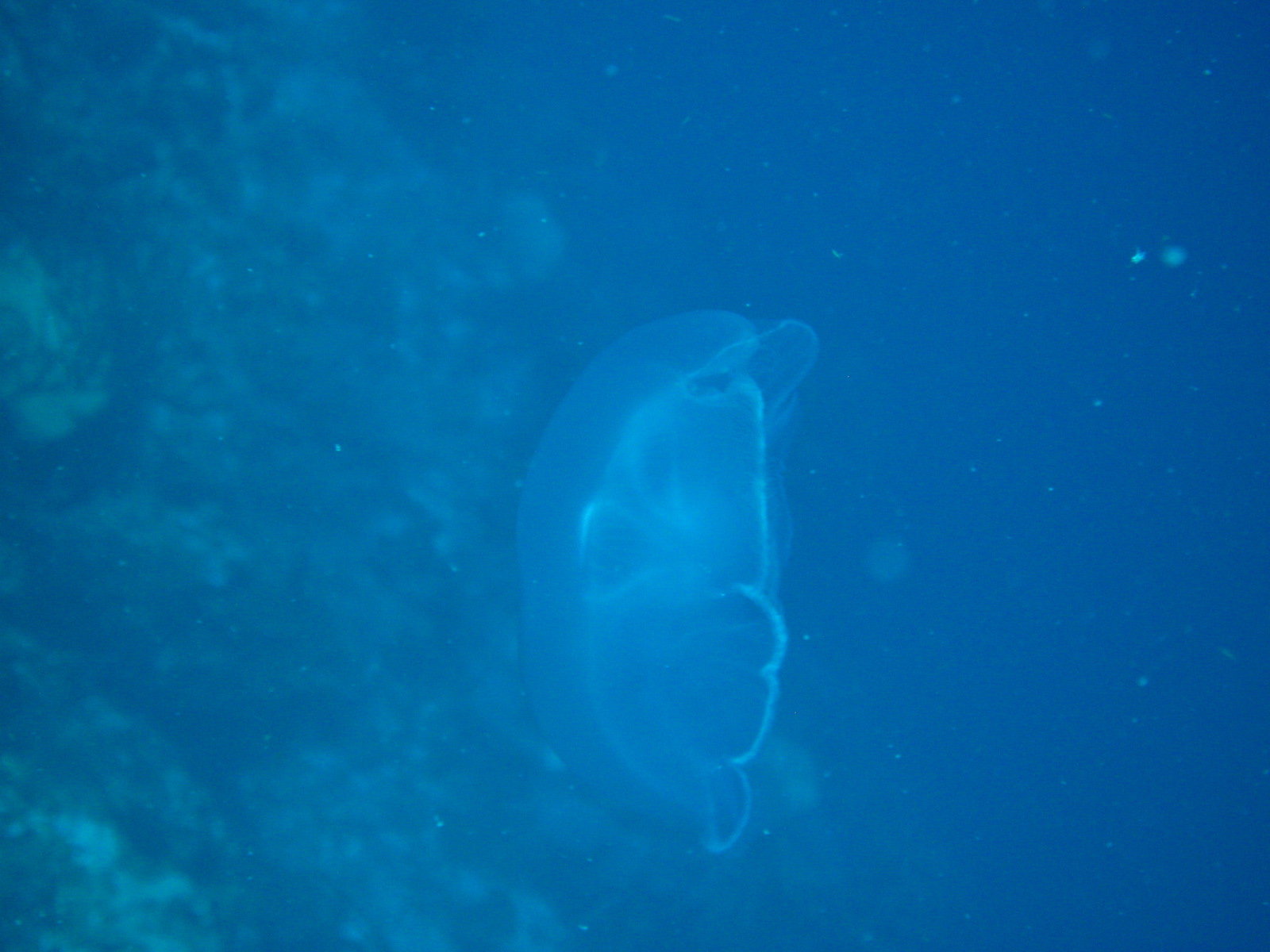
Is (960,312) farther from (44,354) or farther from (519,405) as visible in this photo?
(44,354)

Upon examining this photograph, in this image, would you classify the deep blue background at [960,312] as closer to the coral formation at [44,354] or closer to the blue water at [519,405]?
the blue water at [519,405]

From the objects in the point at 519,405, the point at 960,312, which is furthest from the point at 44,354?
the point at 960,312

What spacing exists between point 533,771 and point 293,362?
4.40 meters

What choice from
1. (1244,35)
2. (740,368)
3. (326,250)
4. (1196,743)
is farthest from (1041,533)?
(326,250)

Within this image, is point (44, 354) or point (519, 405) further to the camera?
point (44, 354)

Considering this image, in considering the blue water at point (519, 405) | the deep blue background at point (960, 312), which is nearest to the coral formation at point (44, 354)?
the blue water at point (519, 405)

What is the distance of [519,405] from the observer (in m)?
6.42

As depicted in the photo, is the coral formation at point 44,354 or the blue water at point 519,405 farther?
the coral formation at point 44,354

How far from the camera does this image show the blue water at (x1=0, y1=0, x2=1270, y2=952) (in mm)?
6324

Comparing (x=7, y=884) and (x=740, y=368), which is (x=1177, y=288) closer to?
(x=740, y=368)

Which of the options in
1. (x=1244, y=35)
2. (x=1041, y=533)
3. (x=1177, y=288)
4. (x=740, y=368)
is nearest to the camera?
(x=740, y=368)

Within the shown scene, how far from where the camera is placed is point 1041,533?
6996 millimetres

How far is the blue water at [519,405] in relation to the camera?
6.32 m

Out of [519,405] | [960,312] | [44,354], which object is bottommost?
[44,354]
